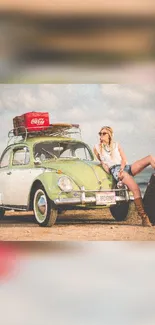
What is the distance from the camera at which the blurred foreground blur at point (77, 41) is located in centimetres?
324

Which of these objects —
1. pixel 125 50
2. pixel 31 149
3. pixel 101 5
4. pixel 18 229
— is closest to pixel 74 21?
pixel 101 5

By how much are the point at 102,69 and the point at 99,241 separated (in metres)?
1.46

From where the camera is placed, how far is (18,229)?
13.7 ft

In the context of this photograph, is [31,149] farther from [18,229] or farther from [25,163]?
[18,229]

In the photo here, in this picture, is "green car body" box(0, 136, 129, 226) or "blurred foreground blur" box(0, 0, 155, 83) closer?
"blurred foreground blur" box(0, 0, 155, 83)

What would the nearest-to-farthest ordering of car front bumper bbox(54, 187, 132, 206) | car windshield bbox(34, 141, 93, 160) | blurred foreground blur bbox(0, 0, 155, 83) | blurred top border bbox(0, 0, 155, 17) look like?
blurred top border bbox(0, 0, 155, 17), blurred foreground blur bbox(0, 0, 155, 83), car front bumper bbox(54, 187, 132, 206), car windshield bbox(34, 141, 93, 160)

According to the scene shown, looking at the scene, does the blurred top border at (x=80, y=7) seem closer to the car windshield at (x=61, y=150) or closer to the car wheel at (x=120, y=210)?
the car windshield at (x=61, y=150)

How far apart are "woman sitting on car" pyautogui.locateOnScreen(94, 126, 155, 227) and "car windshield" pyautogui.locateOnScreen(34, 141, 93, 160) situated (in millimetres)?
103

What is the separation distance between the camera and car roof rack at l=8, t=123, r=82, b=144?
13.7ft

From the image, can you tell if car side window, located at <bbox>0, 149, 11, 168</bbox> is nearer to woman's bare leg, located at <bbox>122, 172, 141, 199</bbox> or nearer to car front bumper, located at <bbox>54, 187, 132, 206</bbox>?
car front bumper, located at <bbox>54, 187, 132, 206</bbox>

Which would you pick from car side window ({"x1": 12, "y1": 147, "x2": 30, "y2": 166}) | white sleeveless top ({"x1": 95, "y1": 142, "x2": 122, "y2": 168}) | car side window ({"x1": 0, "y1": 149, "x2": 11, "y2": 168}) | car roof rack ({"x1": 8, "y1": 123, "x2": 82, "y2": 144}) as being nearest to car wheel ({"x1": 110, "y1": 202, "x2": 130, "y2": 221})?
white sleeveless top ({"x1": 95, "y1": 142, "x2": 122, "y2": 168})

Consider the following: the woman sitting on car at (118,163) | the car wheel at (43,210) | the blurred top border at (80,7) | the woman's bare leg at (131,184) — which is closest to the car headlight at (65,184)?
the car wheel at (43,210)

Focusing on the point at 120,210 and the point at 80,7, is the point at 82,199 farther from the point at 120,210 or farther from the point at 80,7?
the point at 80,7

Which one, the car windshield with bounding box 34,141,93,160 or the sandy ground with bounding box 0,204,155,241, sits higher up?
the car windshield with bounding box 34,141,93,160
